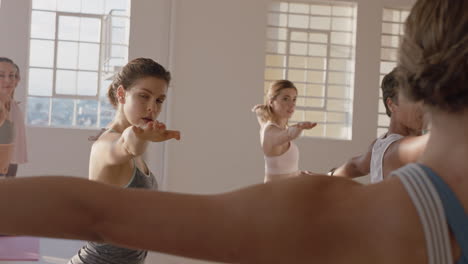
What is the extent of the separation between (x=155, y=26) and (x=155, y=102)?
18.8ft

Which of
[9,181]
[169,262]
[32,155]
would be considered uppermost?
[9,181]

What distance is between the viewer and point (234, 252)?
2.21 ft

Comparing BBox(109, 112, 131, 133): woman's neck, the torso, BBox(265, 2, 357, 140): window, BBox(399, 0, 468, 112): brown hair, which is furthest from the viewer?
BBox(265, 2, 357, 140): window

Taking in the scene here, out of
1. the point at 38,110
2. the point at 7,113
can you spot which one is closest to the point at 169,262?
the point at 7,113

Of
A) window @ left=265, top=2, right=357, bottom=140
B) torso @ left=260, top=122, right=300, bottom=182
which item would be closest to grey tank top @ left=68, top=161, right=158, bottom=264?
torso @ left=260, top=122, right=300, bottom=182

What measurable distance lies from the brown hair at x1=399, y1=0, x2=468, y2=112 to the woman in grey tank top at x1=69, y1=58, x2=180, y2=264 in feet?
4.23

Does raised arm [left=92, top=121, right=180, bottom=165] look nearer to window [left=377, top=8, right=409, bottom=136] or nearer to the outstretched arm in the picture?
the outstretched arm

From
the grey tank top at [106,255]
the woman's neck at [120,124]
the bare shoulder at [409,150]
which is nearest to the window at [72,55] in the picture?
the woman's neck at [120,124]

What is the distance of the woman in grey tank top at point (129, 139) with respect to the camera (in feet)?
7.53

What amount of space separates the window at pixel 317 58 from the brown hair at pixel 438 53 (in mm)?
8262

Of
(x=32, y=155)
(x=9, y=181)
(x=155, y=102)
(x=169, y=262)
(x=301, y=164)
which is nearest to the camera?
(x=9, y=181)

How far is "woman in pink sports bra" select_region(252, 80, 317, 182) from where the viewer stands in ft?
17.5

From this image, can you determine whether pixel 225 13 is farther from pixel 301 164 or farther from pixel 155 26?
pixel 301 164

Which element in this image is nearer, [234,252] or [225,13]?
[234,252]
